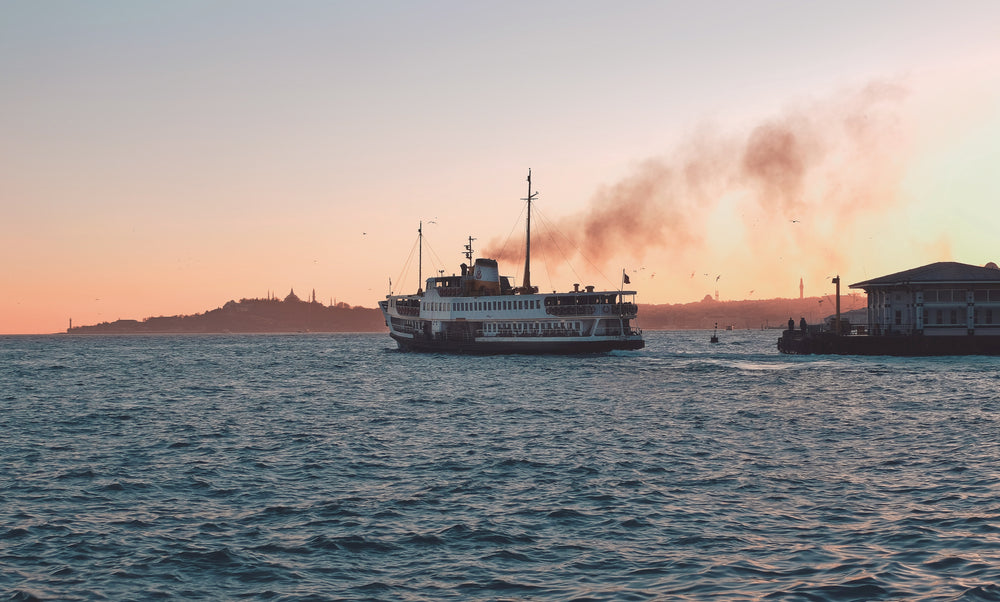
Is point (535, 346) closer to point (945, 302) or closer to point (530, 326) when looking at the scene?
point (530, 326)

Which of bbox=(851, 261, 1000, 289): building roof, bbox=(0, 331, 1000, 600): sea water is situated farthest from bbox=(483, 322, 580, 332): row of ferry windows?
bbox=(0, 331, 1000, 600): sea water

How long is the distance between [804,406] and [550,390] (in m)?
17.2

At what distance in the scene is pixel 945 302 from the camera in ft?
276

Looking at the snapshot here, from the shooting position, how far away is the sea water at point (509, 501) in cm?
1327

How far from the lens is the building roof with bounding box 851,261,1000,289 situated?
270 feet

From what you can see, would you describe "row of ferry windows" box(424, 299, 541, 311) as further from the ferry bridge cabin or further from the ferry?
the ferry bridge cabin

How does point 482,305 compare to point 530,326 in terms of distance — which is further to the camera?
point 482,305

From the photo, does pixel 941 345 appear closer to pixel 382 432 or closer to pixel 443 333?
pixel 443 333

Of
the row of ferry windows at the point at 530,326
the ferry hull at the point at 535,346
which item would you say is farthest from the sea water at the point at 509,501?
the row of ferry windows at the point at 530,326

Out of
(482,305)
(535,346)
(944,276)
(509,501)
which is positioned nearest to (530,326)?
(535,346)

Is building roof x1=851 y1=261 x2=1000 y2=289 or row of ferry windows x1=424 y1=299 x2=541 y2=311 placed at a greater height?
building roof x1=851 y1=261 x2=1000 y2=289

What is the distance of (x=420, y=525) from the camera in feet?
55.4

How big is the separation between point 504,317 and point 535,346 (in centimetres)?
566

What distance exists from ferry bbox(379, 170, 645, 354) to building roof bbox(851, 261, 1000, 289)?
2835 centimetres
